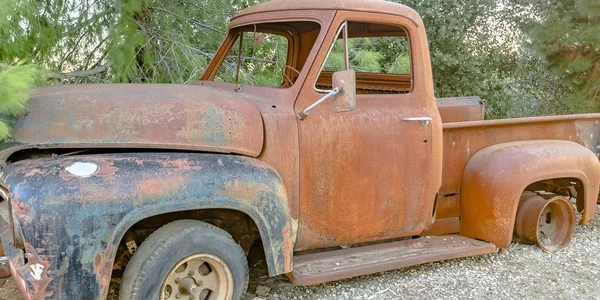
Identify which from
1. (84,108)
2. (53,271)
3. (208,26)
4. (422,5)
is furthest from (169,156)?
(422,5)

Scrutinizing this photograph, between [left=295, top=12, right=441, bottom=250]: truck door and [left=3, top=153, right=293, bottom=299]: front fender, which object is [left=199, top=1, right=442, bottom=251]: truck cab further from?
[left=3, top=153, right=293, bottom=299]: front fender

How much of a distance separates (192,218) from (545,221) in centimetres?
304

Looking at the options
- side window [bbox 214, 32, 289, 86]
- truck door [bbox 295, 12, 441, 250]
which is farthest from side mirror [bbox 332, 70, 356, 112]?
side window [bbox 214, 32, 289, 86]

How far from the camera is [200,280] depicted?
9.17ft

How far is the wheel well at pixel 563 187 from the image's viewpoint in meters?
4.28

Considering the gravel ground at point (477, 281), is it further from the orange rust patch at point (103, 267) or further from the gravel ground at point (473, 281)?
the orange rust patch at point (103, 267)

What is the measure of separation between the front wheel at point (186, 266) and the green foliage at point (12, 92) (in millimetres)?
880

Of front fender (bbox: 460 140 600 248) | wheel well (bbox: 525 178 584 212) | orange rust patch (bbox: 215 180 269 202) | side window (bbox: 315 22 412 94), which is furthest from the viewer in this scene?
wheel well (bbox: 525 178 584 212)

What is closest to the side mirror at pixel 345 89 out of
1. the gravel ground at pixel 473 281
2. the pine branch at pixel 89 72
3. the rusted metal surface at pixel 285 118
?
the rusted metal surface at pixel 285 118

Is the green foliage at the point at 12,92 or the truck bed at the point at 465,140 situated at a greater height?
Answer: the green foliage at the point at 12,92

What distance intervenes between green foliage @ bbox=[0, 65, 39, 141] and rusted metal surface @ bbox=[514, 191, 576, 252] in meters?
3.53

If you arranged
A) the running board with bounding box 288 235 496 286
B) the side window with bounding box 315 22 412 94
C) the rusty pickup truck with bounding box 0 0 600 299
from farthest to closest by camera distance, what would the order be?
1. the side window with bounding box 315 22 412 94
2. the running board with bounding box 288 235 496 286
3. the rusty pickup truck with bounding box 0 0 600 299

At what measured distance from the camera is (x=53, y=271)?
7.65 feet

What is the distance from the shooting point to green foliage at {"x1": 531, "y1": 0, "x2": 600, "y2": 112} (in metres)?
7.58
